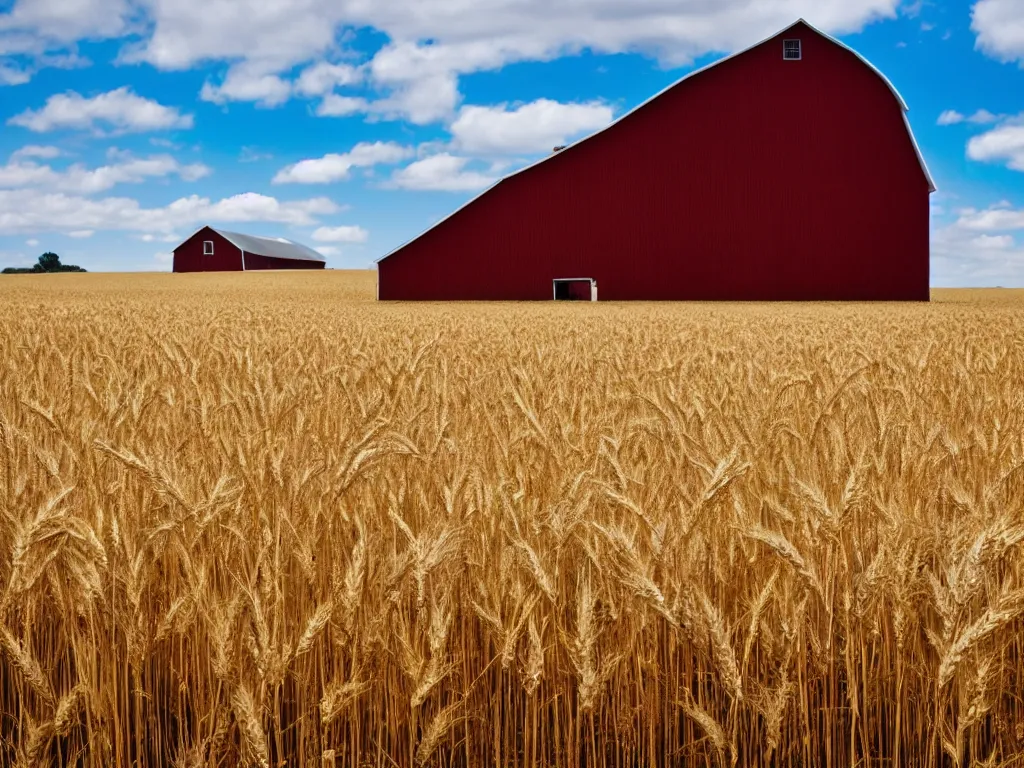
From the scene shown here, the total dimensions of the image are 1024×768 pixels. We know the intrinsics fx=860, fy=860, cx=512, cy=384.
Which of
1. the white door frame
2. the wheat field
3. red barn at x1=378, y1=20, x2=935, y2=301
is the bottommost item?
the wheat field

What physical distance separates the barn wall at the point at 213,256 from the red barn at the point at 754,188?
45.1m

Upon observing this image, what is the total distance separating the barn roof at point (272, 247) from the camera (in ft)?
227

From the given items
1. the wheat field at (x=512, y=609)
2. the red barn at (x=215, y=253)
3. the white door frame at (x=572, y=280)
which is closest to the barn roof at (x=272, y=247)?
the red barn at (x=215, y=253)

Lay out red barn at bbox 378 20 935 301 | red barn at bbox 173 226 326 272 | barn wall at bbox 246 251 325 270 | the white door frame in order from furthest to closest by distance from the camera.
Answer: barn wall at bbox 246 251 325 270 → red barn at bbox 173 226 326 272 → the white door frame → red barn at bbox 378 20 935 301

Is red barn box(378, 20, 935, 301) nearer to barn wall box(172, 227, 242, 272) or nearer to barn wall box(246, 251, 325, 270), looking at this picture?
barn wall box(172, 227, 242, 272)

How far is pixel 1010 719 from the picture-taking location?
2.14 meters

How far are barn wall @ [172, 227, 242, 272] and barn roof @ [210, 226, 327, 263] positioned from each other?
54cm

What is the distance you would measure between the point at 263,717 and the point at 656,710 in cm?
90

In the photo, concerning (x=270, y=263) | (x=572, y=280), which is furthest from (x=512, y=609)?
(x=270, y=263)

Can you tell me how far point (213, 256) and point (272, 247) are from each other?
9.22 metres

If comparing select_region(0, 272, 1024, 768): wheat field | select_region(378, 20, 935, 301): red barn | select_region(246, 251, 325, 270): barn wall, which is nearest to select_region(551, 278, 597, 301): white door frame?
select_region(378, 20, 935, 301): red barn

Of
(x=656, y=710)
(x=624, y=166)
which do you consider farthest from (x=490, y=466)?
(x=624, y=166)

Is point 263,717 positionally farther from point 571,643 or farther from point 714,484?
point 714,484

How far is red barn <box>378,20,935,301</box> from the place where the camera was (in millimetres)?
27453
